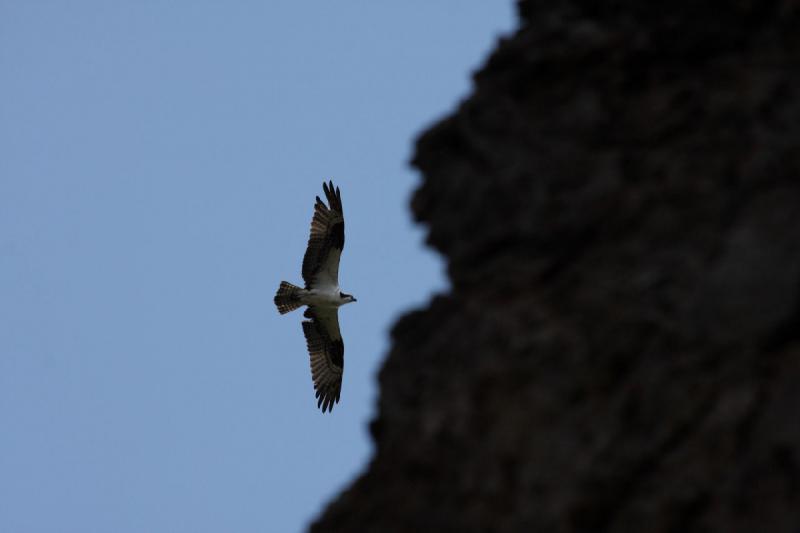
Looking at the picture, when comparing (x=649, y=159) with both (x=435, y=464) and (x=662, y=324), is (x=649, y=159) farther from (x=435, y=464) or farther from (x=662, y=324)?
(x=435, y=464)

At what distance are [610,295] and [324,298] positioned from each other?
11.6 metres

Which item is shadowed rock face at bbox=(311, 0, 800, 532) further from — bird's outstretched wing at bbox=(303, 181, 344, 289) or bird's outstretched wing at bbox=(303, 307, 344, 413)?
bird's outstretched wing at bbox=(303, 307, 344, 413)

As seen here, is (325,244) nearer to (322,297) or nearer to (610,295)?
(322,297)

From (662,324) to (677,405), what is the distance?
0.47 metres

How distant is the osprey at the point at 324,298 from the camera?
17.6m

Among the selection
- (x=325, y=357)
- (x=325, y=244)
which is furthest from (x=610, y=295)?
(x=325, y=357)

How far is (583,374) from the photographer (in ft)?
22.4

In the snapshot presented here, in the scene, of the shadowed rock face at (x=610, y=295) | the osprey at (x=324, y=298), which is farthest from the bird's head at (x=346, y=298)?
the shadowed rock face at (x=610, y=295)

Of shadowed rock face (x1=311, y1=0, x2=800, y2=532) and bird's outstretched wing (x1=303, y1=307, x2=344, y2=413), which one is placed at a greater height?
bird's outstretched wing (x1=303, y1=307, x2=344, y2=413)

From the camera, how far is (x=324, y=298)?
18.3m

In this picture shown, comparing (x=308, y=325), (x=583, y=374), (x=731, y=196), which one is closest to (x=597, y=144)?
(x=731, y=196)

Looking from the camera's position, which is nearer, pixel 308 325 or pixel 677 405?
pixel 677 405

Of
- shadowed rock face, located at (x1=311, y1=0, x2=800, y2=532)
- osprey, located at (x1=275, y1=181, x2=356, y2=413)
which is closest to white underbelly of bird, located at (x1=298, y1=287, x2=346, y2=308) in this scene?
osprey, located at (x1=275, y1=181, x2=356, y2=413)

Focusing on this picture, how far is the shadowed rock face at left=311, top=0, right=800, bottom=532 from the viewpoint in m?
6.54
